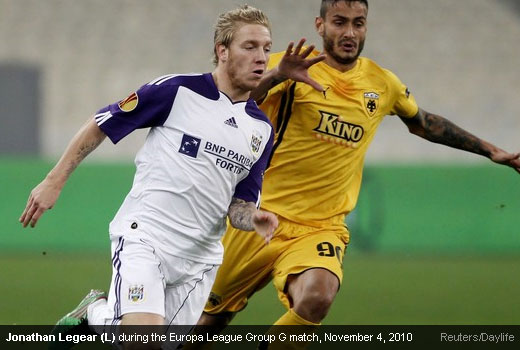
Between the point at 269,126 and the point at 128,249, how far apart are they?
1203 mm

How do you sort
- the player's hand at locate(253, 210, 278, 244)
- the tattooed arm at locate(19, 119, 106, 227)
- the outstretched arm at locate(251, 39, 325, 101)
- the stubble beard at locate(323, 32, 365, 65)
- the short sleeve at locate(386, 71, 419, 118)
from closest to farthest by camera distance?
the player's hand at locate(253, 210, 278, 244), the tattooed arm at locate(19, 119, 106, 227), the outstretched arm at locate(251, 39, 325, 101), the stubble beard at locate(323, 32, 365, 65), the short sleeve at locate(386, 71, 419, 118)

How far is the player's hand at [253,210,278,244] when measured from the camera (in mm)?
5648

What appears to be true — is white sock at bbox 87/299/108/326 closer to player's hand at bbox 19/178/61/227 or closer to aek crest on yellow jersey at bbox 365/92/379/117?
player's hand at bbox 19/178/61/227

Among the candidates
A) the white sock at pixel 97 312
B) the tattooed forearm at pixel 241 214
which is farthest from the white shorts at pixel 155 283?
the tattooed forearm at pixel 241 214

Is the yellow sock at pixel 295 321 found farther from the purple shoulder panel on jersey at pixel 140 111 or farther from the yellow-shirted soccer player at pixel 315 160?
the purple shoulder panel on jersey at pixel 140 111

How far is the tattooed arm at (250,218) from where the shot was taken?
567cm

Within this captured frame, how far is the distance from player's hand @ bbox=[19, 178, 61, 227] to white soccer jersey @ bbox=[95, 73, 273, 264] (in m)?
0.41

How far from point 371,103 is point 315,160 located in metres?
0.59

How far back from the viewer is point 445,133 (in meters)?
7.86

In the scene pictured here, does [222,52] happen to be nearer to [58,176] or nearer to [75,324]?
[58,176]

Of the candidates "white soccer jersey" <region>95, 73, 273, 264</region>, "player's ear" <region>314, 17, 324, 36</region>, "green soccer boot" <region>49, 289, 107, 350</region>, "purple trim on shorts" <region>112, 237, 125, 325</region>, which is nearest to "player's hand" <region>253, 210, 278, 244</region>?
"white soccer jersey" <region>95, 73, 273, 264</region>

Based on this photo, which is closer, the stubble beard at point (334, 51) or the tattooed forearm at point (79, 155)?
the tattooed forearm at point (79, 155)

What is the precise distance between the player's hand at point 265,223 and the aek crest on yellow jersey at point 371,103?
1.90 metres

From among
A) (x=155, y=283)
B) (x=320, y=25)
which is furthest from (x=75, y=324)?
(x=320, y=25)
